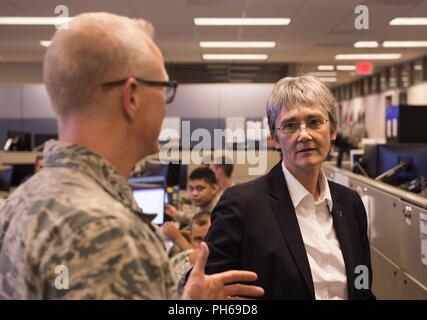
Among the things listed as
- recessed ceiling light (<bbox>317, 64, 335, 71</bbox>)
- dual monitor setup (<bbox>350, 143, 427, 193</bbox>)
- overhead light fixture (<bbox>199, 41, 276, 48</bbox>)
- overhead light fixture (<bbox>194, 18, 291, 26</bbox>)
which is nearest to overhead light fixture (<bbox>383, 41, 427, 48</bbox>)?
overhead light fixture (<bbox>199, 41, 276, 48</bbox>)

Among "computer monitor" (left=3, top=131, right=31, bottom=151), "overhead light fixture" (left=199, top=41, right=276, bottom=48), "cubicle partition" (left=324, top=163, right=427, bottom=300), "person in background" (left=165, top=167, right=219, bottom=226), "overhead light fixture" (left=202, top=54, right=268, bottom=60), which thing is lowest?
"cubicle partition" (left=324, top=163, right=427, bottom=300)

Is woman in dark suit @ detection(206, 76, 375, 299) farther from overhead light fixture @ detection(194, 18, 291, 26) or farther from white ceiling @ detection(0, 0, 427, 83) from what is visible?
overhead light fixture @ detection(194, 18, 291, 26)

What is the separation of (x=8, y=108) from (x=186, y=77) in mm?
3463

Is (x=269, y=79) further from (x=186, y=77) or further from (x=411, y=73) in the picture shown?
(x=411, y=73)

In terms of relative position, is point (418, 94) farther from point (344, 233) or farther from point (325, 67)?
point (344, 233)

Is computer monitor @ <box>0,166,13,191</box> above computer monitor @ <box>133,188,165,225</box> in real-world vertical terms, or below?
above

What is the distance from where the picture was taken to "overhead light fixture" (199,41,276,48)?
7.79 meters

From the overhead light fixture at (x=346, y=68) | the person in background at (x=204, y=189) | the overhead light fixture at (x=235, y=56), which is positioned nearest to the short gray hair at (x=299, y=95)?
the person in background at (x=204, y=189)

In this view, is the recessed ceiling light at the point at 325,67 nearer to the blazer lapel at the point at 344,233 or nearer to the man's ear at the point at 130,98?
the blazer lapel at the point at 344,233

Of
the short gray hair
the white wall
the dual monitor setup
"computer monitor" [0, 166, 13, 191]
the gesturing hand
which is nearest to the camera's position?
the gesturing hand

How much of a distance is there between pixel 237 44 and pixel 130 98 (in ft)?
24.3

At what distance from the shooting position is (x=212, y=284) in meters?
1.01

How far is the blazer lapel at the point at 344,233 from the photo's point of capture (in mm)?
1303

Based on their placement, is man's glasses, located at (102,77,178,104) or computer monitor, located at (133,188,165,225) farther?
computer monitor, located at (133,188,165,225)
